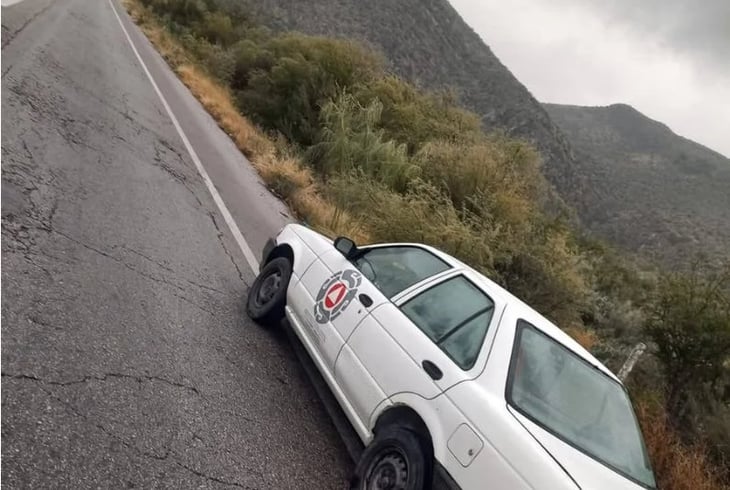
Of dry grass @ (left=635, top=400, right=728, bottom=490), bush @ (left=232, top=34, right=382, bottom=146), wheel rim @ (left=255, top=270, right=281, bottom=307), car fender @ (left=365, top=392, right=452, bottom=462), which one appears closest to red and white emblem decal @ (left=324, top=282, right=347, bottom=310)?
wheel rim @ (left=255, top=270, right=281, bottom=307)

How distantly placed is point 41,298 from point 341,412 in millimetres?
2233

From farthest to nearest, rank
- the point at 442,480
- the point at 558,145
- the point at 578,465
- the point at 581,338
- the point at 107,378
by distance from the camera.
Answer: the point at 558,145
the point at 581,338
the point at 107,378
the point at 442,480
the point at 578,465

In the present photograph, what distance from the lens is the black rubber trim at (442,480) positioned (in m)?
2.85

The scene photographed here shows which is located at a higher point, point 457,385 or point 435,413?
point 457,385

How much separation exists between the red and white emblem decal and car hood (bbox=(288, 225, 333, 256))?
0.54 m

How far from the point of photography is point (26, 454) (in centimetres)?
268

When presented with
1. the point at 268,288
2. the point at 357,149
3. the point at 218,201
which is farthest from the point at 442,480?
the point at 357,149

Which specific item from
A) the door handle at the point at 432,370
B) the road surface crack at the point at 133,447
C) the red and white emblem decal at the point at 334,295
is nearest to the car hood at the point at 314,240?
Result: the red and white emblem decal at the point at 334,295

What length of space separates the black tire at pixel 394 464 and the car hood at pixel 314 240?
1908 millimetres

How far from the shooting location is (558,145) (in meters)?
48.2

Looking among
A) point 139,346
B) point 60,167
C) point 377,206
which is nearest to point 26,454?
point 139,346

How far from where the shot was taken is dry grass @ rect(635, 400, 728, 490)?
468cm

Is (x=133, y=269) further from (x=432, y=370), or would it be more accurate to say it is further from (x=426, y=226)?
(x=426, y=226)

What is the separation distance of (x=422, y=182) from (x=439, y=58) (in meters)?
48.1
